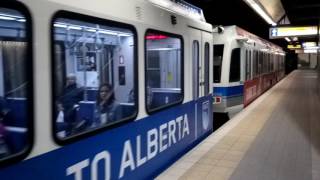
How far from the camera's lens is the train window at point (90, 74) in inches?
111

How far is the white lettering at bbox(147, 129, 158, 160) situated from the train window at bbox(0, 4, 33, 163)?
6.18 ft

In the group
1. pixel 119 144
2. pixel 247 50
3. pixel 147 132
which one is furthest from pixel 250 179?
pixel 247 50

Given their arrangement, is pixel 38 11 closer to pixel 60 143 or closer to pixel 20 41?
pixel 20 41

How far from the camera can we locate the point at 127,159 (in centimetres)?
369

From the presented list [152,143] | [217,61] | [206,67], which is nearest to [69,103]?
[152,143]

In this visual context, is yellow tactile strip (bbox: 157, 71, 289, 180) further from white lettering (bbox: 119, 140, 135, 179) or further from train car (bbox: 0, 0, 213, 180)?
white lettering (bbox: 119, 140, 135, 179)

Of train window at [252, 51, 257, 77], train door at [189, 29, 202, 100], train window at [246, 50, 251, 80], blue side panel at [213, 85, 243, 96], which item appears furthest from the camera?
train window at [252, 51, 257, 77]

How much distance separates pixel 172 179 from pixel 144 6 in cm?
192

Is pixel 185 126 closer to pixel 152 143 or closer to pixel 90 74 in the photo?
pixel 152 143

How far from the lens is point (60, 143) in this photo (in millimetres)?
2750

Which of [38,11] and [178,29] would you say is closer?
[38,11]

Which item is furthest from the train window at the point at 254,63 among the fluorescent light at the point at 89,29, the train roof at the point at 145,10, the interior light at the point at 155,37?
the fluorescent light at the point at 89,29

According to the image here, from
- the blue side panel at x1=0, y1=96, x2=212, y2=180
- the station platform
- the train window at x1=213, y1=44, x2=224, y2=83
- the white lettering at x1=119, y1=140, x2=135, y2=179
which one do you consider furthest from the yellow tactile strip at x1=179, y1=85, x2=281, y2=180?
the train window at x1=213, y1=44, x2=224, y2=83

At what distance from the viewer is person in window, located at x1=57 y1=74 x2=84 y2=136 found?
9.36ft
